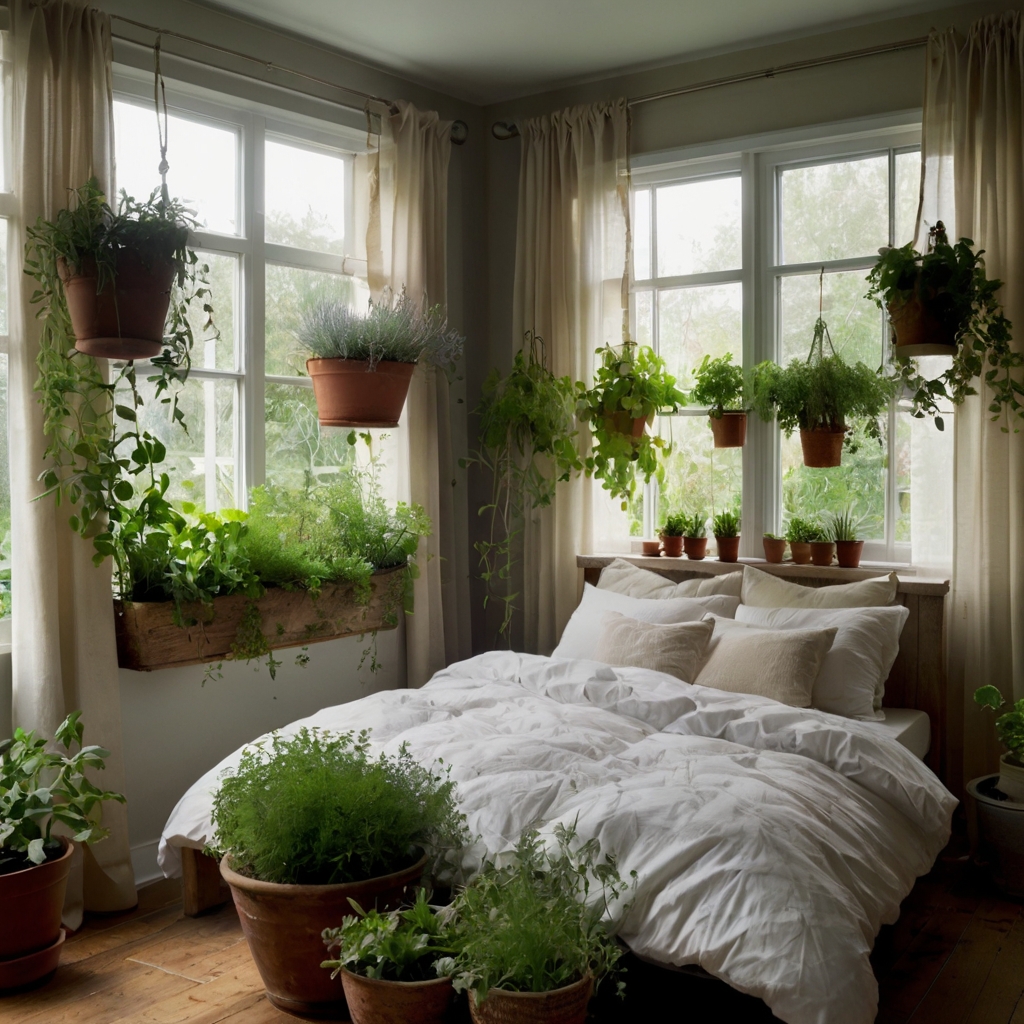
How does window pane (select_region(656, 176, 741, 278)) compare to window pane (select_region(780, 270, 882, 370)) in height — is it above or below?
above

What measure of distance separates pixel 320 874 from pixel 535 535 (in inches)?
92.0

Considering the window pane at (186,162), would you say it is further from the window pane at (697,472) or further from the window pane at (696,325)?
the window pane at (697,472)

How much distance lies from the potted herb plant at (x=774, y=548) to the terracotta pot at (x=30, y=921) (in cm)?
260

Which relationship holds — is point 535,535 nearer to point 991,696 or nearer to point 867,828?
point 991,696

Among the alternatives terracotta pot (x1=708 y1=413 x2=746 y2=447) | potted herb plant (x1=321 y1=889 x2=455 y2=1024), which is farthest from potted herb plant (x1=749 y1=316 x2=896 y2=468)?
potted herb plant (x1=321 y1=889 x2=455 y2=1024)

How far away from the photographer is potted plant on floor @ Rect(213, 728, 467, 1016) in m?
2.27

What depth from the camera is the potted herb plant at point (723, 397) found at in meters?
3.99

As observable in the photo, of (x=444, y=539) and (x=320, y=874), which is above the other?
(x=444, y=539)

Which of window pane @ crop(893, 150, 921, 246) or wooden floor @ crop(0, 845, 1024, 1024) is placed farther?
window pane @ crop(893, 150, 921, 246)

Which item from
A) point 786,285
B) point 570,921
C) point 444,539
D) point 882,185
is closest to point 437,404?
point 444,539

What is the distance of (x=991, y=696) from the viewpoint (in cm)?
329

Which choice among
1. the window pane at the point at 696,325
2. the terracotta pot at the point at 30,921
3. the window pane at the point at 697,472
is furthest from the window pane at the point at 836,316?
the terracotta pot at the point at 30,921

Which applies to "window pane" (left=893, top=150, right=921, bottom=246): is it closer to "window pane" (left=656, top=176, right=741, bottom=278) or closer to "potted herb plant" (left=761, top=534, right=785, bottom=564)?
"window pane" (left=656, top=176, right=741, bottom=278)

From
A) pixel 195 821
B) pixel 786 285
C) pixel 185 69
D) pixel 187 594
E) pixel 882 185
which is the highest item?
pixel 185 69
